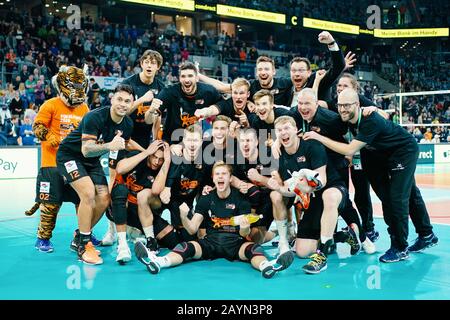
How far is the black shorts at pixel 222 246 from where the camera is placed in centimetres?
530

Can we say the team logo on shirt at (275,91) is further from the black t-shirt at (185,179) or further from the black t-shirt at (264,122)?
the black t-shirt at (185,179)

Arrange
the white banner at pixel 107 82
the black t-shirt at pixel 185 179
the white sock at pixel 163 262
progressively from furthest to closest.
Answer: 1. the white banner at pixel 107 82
2. the black t-shirt at pixel 185 179
3. the white sock at pixel 163 262

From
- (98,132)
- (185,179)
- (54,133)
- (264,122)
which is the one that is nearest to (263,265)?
(185,179)

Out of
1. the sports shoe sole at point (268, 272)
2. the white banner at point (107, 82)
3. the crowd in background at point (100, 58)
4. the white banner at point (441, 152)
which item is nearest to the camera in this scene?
the sports shoe sole at point (268, 272)

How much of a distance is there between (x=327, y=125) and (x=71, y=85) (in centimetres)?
320

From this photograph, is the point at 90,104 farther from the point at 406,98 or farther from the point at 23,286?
the point at 406,98

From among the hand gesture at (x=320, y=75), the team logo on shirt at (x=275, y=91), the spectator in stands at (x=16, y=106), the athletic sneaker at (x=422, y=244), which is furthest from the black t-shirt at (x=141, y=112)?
the spectator in stands at (x=16, y=106)

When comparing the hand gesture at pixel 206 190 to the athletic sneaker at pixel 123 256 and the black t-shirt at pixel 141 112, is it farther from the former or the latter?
the black t-shirt at pixel 141 112

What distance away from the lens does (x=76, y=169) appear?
5512mm

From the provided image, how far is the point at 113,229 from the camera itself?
6.46 metres

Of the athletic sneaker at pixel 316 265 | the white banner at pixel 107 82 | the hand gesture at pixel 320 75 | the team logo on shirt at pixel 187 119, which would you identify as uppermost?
the white banner at pixel 107 82

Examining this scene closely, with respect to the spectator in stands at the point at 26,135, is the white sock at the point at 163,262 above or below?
below

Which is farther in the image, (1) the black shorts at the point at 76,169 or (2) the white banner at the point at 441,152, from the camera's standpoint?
(2) the white banner at the point at 441,152

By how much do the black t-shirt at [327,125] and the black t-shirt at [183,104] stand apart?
1340 millimetres
